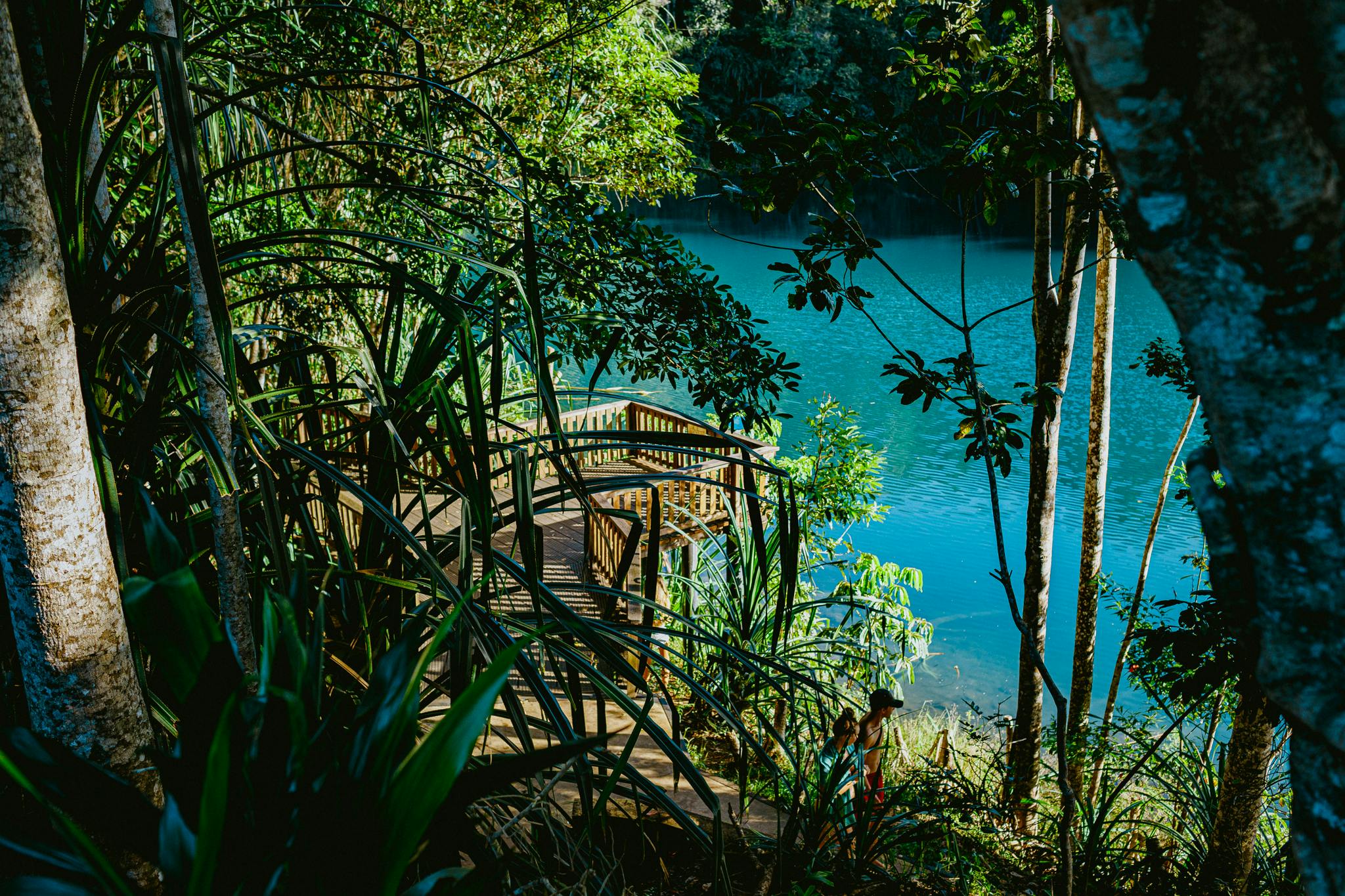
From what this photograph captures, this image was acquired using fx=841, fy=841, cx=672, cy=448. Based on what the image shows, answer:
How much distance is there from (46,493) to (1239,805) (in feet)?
10.5

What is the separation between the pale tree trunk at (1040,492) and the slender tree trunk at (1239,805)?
0.58 meters

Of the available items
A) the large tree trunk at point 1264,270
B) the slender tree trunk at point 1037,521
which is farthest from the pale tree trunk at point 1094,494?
the large tree trunk at point 1264,270

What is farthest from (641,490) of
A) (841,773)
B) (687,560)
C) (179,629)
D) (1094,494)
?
(179,629)

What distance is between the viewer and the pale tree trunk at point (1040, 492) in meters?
3.33

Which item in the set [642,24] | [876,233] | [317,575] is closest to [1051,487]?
[317,575]

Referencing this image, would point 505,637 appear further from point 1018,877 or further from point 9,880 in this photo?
point 1018,877

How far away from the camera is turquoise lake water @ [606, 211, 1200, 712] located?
8.44 metres

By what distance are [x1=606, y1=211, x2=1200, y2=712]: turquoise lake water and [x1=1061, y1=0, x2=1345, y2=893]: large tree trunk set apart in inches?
133

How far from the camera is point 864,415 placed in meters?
13.7

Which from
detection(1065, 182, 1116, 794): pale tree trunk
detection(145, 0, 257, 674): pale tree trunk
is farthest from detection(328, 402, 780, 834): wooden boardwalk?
detection(1065, 182, 1116, 794): pale tree trunk

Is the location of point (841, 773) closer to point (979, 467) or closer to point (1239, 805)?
point (1239, 805)

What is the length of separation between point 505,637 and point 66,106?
79cm

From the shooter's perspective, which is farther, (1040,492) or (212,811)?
Answer: (1040,492)

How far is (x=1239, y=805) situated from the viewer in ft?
8.68
